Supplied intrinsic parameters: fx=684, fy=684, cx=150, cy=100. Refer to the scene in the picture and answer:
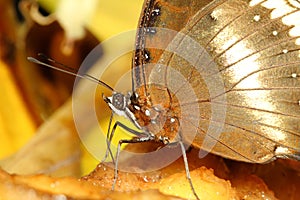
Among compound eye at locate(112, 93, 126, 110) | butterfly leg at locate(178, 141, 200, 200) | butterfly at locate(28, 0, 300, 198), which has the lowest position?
butterfly leg at locate(178, 141, 200, 200)

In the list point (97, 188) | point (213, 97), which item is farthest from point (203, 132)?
point (97, 188)

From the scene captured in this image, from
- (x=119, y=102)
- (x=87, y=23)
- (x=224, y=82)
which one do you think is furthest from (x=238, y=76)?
Answer: (x=87, y=23)

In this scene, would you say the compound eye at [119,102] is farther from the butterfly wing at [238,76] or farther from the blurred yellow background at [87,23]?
the blurred yellow background at [87,23]

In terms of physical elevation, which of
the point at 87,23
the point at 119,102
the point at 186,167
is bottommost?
the point at 186,167

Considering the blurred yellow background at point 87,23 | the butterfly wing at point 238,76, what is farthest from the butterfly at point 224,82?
the blurred yellow background at point 87,23

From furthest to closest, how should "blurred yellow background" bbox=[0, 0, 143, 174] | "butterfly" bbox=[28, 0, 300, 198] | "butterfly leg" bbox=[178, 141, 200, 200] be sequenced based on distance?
"blurred yellow background" bbox=[0, 0, 143, 174]
"butterfly" bbox=[28, 0, 300, 198]
"butterfly leg" bbox=[178, 141, 200, 200]

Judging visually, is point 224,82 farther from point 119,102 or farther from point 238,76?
point 119,102

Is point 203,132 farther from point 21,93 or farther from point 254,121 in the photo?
point 21,93

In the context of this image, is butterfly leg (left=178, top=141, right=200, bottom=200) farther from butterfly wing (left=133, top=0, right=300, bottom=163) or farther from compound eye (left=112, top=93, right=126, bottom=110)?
compound eye (left=112, top=93, right=126, bottom=110)

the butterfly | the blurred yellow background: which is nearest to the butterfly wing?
the butterfly
